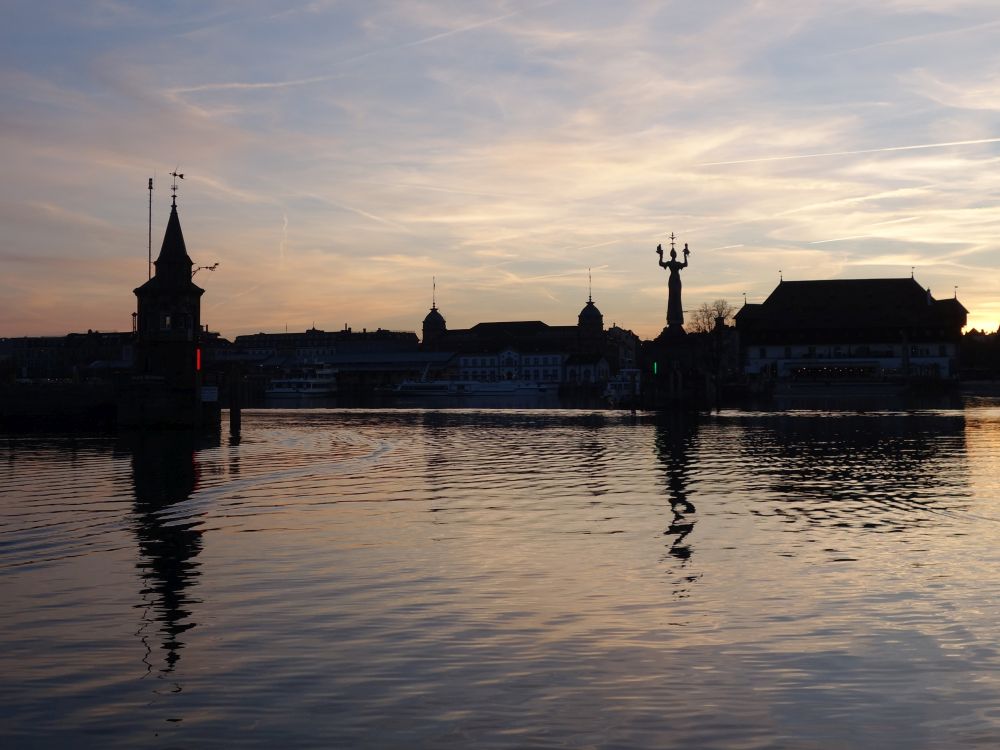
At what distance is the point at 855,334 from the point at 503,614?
167067 mm

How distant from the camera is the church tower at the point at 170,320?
73.1 meters

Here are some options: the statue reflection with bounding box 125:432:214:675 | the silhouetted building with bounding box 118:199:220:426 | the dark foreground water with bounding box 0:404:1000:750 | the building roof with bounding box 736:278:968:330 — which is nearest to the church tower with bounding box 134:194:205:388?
the silhouetted building with bounding box 118:199:220:426

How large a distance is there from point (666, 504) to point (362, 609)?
49.2 ft

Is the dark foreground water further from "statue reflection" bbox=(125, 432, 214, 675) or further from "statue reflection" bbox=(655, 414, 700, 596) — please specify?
"statue reflection" bbox=(655, 414, 700, 596)

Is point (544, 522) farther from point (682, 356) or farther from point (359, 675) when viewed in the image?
point (682, 356)

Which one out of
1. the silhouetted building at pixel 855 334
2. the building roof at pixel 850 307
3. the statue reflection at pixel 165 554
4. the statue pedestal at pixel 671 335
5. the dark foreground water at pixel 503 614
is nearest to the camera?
the dark foreground water at pixel 503 614

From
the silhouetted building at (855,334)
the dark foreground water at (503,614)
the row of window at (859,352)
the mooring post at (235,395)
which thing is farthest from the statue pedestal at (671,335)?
the row of window at (859,352)

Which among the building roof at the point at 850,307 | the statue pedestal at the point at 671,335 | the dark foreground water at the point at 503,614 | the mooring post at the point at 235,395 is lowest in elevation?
the dark foreground water at the point at 503,614

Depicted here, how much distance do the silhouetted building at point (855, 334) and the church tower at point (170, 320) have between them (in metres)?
109

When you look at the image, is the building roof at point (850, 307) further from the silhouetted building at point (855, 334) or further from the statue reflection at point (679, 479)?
the statue reflection at point (679, 479)

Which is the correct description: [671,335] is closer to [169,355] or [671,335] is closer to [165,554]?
[169,355]

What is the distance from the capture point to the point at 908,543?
878 inches

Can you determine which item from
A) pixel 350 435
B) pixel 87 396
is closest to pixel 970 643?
pixel 350 435

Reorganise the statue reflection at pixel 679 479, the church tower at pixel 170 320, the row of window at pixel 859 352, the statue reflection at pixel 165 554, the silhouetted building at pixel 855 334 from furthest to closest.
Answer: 1. the row of window at pixel 859 352
2. the silhouetted building at pixel 855 334
3. the church tower at pixel 170 320
4. the statue reflection at pixel 679 479
5. the statue reflection at pixel 165 554
